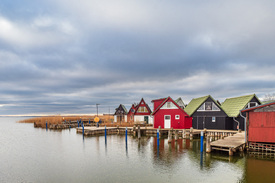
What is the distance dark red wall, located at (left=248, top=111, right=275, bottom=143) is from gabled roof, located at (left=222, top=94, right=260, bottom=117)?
12.4 metres

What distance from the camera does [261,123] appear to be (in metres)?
19.6

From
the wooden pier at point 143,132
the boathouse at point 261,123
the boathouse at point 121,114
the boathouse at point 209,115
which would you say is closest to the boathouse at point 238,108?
the boathouse at point 209,115

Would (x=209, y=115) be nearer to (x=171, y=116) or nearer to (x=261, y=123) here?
(x=171, y=116)

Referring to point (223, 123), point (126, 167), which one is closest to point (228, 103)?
point (223, 123)

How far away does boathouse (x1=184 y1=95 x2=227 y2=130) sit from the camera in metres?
33.2

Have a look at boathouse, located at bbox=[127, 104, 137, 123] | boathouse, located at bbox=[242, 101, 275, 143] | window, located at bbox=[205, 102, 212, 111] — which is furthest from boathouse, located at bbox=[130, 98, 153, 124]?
boathouse, located at bbox=[242, 101, 275, 143]

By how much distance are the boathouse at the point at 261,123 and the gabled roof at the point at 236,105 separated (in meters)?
12.3

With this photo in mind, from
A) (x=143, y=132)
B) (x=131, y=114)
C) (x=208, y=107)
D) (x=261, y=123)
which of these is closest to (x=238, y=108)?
(x=208, y=107)

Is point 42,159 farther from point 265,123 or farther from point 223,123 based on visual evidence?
point 223,123

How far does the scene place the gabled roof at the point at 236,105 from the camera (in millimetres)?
32119

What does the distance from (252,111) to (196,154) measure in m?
8.09

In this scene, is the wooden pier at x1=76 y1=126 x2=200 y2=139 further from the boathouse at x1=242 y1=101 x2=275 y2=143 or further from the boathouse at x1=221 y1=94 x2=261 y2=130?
the boathouse at x1=242 y1=101 x2=275 y2=143

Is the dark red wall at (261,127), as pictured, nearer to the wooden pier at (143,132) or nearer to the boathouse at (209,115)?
the wooden pier at (143,132)

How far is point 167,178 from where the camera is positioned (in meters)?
13.4
